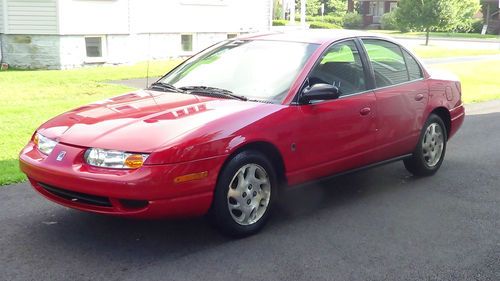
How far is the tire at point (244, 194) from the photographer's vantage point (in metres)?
4.52

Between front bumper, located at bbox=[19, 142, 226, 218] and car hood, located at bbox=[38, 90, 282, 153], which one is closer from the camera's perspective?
front bumper, located at bbox=[19, 142, 226, 218]

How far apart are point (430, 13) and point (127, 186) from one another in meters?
32.3

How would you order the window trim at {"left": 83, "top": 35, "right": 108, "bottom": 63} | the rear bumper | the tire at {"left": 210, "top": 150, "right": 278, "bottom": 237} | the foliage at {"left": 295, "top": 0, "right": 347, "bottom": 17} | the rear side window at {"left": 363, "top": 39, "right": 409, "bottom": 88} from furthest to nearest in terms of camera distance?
1. the foliage at {"left": 295, "top": 0, "right": 347, "bottom": 17}
2. the window trim at {"left": 83, "top": 35, "right": 108, "bottom": 63}
3. the rear bumper
4. the rear side window at {"left": 363, "top": 39, "right": 409, "bottom": 88}
5. the tire at {"left": 210, "top": 150, "right": 278, "bottom": 237}

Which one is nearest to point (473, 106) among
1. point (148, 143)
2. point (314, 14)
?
point (148, 143)

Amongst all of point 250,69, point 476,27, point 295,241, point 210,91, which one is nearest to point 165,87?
point 210,91

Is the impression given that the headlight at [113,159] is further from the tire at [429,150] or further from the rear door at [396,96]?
the tire at [429,150]

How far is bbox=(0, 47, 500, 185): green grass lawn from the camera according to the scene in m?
8.04

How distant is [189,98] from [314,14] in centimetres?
6703

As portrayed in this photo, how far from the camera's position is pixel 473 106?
42.4 feet

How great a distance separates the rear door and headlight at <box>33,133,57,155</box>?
297 centimetres

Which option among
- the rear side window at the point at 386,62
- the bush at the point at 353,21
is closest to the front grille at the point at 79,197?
the rear side window at the point at 386,62

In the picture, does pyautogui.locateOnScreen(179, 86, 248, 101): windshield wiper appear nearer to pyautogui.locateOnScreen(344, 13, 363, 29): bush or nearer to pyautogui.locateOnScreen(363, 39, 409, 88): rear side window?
pyautogui.locateOnScreen(363, 39, 409, 88): rear side window

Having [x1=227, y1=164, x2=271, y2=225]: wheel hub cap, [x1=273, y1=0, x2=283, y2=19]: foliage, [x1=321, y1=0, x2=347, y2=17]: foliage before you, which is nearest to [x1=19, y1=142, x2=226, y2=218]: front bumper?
[x1=227, y1=164, x2=271, y2=225]: wheel hub cap

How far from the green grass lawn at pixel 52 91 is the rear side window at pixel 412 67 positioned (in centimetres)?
420
